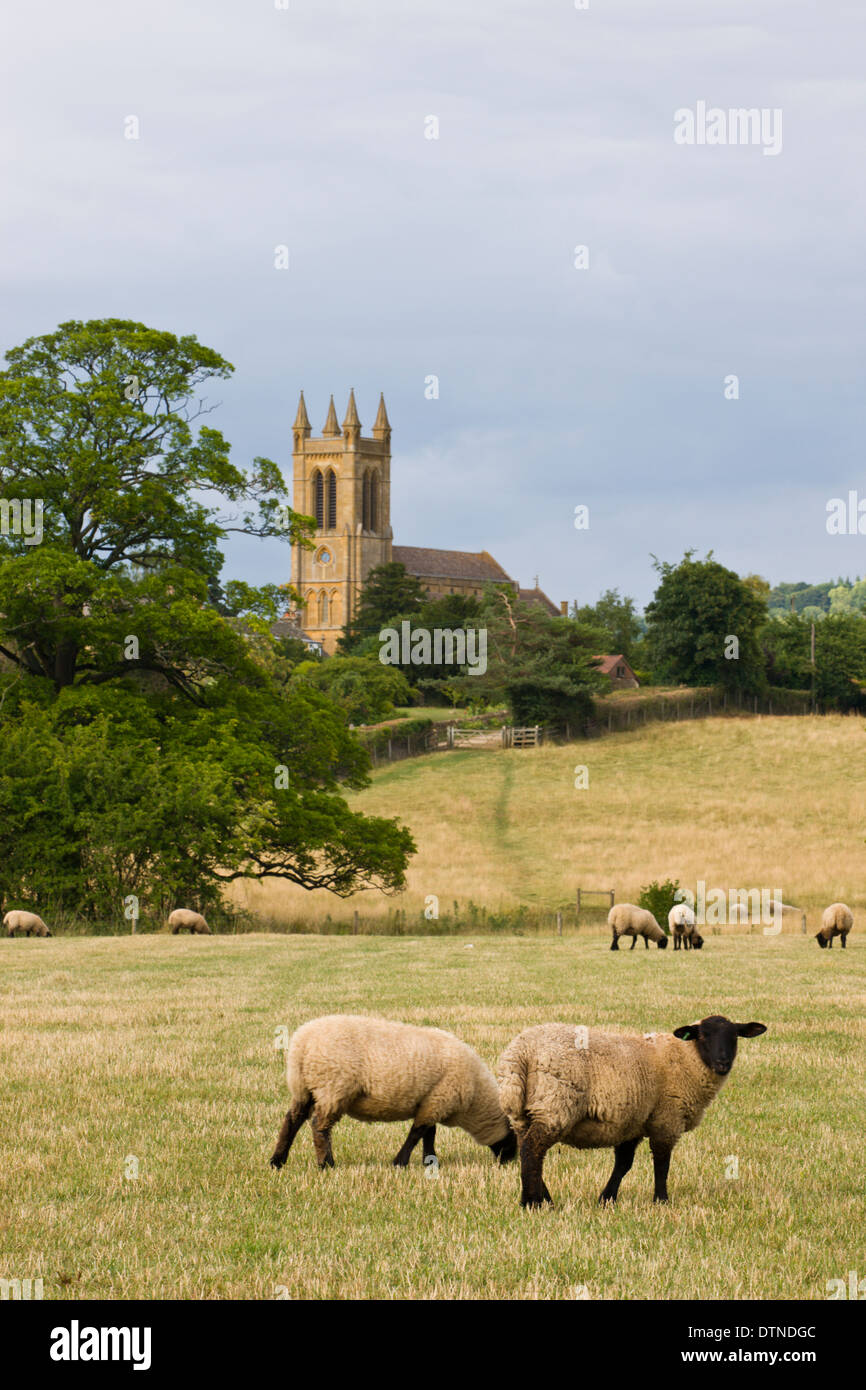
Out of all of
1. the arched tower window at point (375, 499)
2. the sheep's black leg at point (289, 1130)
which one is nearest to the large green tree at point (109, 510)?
the sheep's black leg at point (289, 1130)

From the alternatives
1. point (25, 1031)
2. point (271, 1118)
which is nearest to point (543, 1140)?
point (271, 1118)

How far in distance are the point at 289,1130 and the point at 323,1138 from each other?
0.82 ft

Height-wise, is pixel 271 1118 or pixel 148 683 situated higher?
pixel 148 683

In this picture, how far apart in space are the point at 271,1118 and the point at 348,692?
8973cm

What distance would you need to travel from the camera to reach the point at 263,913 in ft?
120

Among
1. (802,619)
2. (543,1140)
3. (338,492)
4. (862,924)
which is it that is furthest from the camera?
(338,492)

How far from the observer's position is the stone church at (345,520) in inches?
7293

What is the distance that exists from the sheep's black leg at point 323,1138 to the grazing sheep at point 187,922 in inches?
901

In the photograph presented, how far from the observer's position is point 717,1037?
329 inches

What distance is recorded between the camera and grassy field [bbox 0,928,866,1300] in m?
6.58

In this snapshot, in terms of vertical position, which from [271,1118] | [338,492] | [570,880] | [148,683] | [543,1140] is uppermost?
[338,492]

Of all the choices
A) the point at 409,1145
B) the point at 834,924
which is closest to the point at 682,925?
the point at 834,924

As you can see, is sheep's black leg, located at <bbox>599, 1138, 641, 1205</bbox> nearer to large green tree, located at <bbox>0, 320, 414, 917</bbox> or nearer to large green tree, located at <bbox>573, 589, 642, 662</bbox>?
large green tree, located at <bbox>0, 320, 414, 917</bbox>
